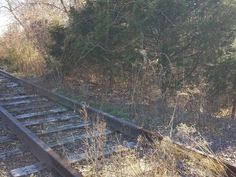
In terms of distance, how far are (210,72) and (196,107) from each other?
3.58 ft

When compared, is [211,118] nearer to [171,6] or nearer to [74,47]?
[171,6]

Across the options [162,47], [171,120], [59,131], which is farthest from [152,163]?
[162,47]

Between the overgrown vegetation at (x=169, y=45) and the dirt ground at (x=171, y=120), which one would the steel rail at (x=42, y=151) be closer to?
the dirt ground at (x=171, y=120)

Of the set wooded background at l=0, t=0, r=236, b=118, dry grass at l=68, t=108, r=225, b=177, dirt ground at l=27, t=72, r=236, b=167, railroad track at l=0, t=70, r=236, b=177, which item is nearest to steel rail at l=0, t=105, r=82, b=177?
railroad track at l=0, t=70, r=236, b=177

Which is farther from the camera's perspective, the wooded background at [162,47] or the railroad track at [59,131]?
the wooded background at [162,47]

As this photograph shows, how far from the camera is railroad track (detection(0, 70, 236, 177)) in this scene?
454 cm

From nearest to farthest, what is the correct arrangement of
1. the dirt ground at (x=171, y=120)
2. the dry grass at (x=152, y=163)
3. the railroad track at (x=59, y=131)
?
the dry grass at (x=152, y=163) → the railroad track at (x=59, y=131) → the dirt ground at (x=171, y=120)

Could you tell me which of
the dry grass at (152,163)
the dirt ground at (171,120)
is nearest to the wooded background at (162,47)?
the dirt ground at (171,120)

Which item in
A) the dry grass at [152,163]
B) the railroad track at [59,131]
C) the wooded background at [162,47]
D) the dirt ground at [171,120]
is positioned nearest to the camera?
the dry grass at [152,163]

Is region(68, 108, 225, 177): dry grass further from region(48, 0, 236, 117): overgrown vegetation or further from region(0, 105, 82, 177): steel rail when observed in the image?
region(48, 0, 236, 117): overgrown vegetation

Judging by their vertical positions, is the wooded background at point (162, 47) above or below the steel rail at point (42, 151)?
above

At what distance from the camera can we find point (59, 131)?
588 cm

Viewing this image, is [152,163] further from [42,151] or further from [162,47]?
[162,47]

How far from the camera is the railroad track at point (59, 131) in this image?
179 inches
